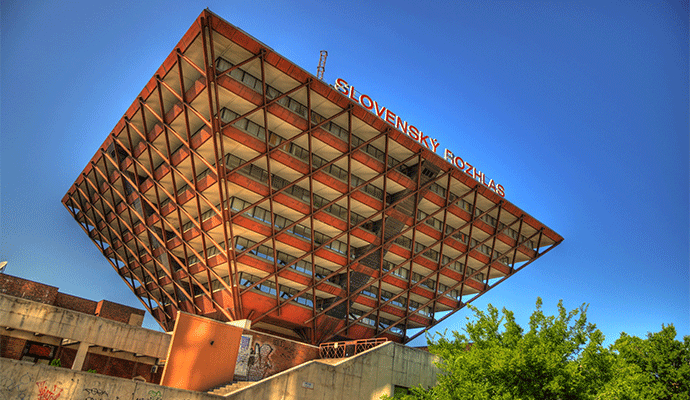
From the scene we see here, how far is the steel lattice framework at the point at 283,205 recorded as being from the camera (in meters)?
39.4

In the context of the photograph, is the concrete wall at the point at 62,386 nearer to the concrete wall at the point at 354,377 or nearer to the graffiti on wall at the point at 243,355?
the concrete wall at the point at 354,377

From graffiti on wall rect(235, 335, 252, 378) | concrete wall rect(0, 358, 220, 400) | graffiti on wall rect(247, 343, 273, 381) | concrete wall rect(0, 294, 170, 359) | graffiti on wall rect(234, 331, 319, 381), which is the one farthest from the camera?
graffiti on wall rect(247, 343, 273, 381)

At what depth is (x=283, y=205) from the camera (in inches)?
1813

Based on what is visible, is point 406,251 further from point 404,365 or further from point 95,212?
point 95,212

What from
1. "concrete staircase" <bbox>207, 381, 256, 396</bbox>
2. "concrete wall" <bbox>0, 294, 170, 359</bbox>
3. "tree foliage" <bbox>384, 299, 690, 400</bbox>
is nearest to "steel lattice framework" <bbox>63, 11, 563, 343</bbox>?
"concrete wall" <bbox>0, 294, 170, 359</bbox>

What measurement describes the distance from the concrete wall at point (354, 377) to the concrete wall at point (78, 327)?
12480 millimetres

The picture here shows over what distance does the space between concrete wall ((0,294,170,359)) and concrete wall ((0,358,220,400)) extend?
1162 cm

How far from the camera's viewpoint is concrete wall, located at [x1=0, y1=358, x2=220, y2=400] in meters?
22.4

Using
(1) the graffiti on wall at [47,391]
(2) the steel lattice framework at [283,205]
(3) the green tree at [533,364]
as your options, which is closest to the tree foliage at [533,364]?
(3) the green tree at [533,364]

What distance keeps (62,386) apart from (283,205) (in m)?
25.5

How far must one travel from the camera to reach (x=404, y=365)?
3959cm

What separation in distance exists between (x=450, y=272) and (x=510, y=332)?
39868mm

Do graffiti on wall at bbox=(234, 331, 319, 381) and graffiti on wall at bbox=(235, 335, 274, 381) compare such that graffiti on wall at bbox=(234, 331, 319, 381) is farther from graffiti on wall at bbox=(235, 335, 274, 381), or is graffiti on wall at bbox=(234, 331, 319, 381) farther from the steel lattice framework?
the steel lattice framework

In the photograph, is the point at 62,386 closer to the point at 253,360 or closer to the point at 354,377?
the point at 253,360
